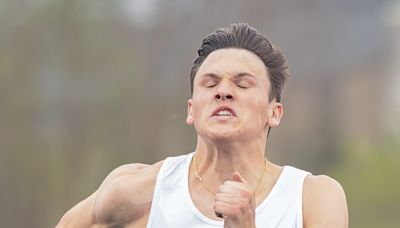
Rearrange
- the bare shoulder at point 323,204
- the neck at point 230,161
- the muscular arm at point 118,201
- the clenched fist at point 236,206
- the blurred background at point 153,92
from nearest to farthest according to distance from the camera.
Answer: the clenched fist at point 236,206
the bare shoulder at point 323,204
the neck at point 230,161
the muscular arm at point 118,201
the blurred background at point 153,92

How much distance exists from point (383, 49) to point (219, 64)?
580cm

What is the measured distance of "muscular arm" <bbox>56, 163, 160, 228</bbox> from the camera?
223 centimetres

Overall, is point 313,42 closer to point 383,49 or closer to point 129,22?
point 383,49

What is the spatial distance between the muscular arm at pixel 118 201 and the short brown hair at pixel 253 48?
0.88 feet

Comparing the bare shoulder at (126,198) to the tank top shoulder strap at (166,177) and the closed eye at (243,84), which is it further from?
the closed eye at (243,84)

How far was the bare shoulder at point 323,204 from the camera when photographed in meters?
2.02

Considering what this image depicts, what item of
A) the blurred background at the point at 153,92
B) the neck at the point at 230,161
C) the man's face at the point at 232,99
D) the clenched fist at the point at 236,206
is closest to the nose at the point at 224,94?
the man's face at the point at 232,99

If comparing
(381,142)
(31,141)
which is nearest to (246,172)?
(381,142)

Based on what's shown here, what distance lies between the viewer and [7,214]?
25.3 feet

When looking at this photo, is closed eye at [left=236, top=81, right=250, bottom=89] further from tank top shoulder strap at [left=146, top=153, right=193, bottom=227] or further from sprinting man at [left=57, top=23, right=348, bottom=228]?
tank top shoulder strap at [left=146, top=153, right=193, bottom=227]

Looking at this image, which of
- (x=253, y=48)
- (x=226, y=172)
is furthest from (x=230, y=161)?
(x=253, y=48)

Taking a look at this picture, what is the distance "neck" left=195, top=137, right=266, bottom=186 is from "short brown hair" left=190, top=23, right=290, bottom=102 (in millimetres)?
135

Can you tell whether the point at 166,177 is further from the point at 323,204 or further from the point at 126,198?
the point at 323,204

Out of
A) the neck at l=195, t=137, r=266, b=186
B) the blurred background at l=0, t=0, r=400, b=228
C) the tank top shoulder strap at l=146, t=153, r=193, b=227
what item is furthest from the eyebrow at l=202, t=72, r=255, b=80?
the blurred background at l=0, t=0, r=400, b=228
